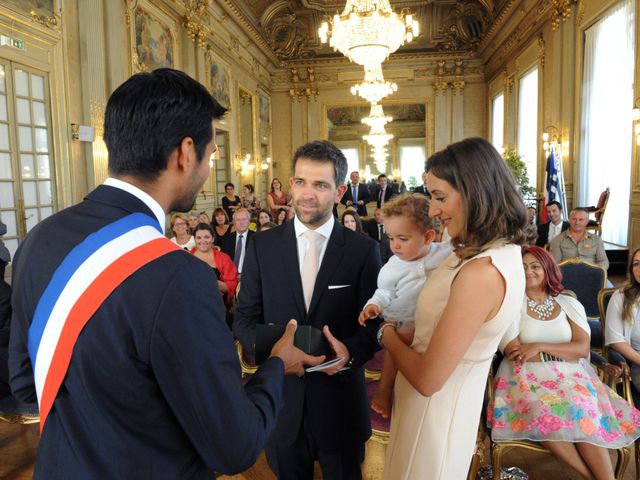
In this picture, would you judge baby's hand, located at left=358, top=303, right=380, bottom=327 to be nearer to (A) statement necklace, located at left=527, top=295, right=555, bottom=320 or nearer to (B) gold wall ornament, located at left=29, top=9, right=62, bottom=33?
(A) statement necklace, located at left=527, top=295, right=555, bottom=320

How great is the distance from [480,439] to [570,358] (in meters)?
0.68

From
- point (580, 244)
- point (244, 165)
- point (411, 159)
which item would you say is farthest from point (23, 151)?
point (411, 159)

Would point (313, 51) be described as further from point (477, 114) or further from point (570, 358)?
point (570, 358)

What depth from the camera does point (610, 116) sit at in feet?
33.3

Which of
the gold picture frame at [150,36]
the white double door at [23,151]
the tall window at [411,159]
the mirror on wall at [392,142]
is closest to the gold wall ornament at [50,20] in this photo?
the white double door at [23,151]

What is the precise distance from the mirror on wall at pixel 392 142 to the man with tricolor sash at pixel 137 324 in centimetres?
2476

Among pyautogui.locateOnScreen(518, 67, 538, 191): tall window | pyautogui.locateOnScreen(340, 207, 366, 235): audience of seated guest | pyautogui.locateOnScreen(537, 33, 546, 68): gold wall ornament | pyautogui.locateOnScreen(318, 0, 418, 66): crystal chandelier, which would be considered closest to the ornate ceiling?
pyautogui.locateOnScreen(518, 67, 538, 191): tall window

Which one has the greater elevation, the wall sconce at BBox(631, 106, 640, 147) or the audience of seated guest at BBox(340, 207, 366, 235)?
the wall sconce at BBox(631, 106, 640, 147)

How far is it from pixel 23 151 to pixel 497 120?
54.6 feet

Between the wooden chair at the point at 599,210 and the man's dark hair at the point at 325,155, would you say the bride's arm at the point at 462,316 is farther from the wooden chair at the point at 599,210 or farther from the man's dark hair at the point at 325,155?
the wooden chair at the point at 599,210

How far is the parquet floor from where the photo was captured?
122 inches

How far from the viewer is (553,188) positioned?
36.9 ft

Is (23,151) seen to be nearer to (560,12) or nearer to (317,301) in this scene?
(317,301)

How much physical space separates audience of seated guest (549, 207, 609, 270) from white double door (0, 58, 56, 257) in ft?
23.2
